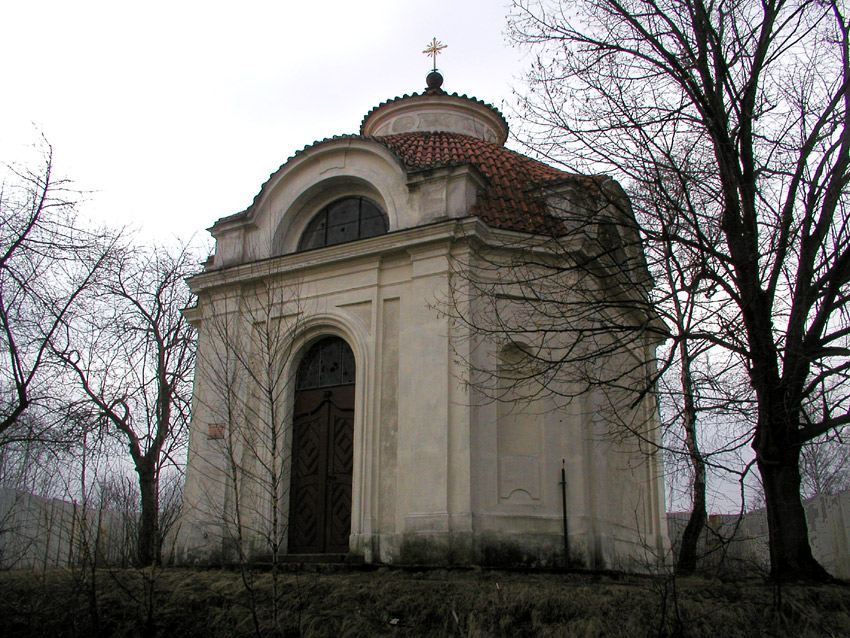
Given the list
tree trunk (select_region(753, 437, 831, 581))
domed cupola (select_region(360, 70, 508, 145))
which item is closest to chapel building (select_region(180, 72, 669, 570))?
tree trunk (select_region(753, 437, 831, 581))

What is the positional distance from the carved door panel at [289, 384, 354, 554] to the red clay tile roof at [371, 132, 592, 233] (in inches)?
168

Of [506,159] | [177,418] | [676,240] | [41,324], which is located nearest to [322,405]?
[41,324]

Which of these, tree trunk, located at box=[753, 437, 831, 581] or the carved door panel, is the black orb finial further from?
tree trunk, located at box=[753, 437, 831, 581]

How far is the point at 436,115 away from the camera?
64.0 feet

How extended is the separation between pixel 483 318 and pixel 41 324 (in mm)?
7547

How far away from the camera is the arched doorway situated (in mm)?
13555

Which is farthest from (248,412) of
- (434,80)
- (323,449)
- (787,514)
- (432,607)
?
(434,80)

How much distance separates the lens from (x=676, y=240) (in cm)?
866

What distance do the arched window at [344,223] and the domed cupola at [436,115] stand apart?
463 centimetres

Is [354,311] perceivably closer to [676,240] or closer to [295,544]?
[295,544]

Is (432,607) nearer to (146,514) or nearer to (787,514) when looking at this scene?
(787,514)

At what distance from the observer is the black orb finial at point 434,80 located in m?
20.3

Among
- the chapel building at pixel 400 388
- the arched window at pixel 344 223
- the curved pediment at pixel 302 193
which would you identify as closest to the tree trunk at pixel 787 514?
the chapel building at pixel 400 388

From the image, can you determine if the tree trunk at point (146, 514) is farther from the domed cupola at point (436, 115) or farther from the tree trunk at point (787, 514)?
the domed cupola at point (436, 115)
